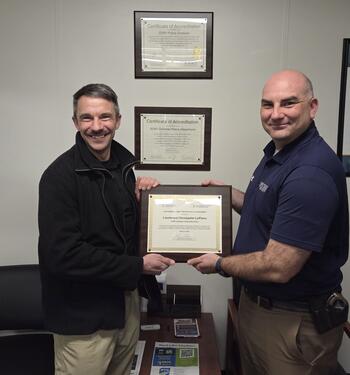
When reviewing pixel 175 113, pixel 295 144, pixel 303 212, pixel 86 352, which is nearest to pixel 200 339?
pixel 86 352

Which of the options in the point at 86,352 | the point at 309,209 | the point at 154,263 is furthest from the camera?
the point at 154,263

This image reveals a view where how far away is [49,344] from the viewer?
1921 millimetres

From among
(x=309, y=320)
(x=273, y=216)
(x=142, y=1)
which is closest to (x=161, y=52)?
(x=142, y=1)

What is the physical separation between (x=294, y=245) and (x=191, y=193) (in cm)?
52

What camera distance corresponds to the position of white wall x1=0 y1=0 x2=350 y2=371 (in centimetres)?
203

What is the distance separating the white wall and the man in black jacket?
74cm

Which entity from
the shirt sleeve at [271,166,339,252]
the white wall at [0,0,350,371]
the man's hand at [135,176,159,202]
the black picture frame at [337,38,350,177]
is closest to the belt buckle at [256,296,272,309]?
the shirt sleeve at [271,166,339,252]

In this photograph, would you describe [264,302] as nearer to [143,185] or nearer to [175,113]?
[143,185]

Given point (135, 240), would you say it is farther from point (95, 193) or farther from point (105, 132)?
point (105, 132)

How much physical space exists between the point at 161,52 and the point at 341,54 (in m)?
1.02

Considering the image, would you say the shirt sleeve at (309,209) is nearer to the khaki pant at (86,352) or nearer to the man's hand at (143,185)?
the man's hand at (143,185)

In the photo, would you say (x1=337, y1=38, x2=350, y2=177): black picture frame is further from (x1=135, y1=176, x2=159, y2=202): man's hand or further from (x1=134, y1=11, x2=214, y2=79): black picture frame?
(x1=135, y1=176, x2=159, y2=202): man's hand

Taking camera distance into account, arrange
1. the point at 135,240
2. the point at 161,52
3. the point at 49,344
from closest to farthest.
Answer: the point at 135,240
the point at 49,344
the point at 161,52

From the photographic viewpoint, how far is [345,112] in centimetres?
209
